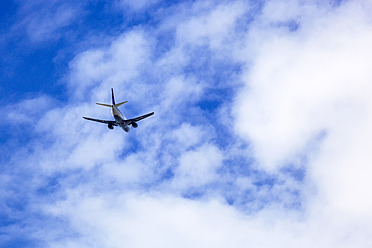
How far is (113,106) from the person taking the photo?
11606 cm

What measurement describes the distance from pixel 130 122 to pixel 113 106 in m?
11.1

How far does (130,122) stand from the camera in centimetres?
12562

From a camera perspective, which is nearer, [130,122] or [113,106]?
[113,106]
